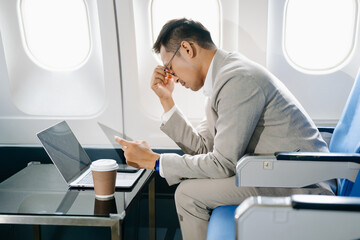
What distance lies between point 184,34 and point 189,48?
0.23 feet

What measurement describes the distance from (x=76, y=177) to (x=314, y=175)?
1126 millimetres

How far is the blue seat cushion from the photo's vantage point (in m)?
1.34

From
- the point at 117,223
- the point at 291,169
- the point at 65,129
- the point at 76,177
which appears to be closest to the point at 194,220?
the point at 117,223

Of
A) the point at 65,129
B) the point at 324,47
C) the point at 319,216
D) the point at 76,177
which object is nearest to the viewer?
the point at 319,216

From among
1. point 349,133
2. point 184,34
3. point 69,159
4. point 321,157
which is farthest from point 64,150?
point 349,133

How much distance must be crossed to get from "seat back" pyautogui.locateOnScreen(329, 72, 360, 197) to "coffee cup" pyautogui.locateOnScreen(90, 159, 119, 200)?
898 millimetres

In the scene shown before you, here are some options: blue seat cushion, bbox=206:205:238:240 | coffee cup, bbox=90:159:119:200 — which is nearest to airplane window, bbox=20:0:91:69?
coffee cup, bbox=90:159:119:200

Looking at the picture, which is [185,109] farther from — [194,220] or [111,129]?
[194,220]

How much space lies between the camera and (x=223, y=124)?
4.86ft

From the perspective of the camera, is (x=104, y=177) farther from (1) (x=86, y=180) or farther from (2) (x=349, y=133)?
(2) (x=349, y=133)

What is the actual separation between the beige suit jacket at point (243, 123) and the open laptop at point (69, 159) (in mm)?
361

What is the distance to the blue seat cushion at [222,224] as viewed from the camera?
1.34m

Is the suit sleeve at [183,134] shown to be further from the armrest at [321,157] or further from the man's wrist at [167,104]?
the armrest at [321,157]

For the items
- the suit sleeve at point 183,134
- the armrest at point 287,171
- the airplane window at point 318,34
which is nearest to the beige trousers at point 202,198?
the armrest at point 287,171
